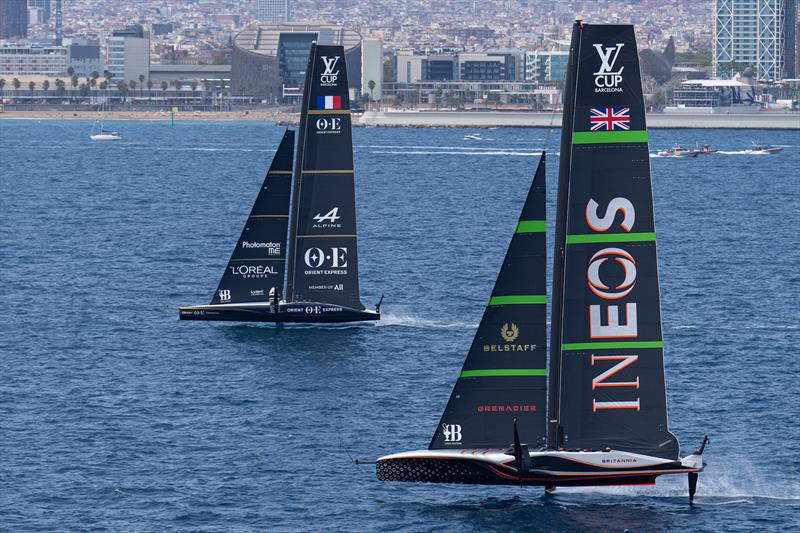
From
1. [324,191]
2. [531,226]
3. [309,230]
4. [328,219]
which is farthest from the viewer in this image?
[309,230]

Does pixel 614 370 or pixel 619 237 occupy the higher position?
pixel 619 237

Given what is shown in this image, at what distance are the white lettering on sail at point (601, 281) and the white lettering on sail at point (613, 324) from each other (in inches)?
12.6

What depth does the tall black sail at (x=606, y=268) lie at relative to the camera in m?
34.8

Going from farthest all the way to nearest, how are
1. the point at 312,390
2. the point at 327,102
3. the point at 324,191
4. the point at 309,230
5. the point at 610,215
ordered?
the point at 309,230, the point at 324,191, the point at 327,102, the point at 312,390, the point at 610,215

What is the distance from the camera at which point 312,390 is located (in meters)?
52.1

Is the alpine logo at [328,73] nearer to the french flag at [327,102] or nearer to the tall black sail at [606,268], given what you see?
the french flag at [327,102]

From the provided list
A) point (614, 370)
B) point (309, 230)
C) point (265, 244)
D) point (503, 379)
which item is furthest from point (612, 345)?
point (265, 244)

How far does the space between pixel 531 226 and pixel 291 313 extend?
2732 centimetres

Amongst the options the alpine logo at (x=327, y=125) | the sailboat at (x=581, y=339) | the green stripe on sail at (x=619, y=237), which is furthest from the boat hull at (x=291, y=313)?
the green stripe on sail at (x=619, y=237)

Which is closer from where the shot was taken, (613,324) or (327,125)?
(613,324)

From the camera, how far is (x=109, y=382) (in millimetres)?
53969

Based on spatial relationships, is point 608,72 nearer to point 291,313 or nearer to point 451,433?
point 451,433

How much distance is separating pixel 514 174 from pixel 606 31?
469 feet

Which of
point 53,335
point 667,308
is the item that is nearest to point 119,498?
point 53,335
